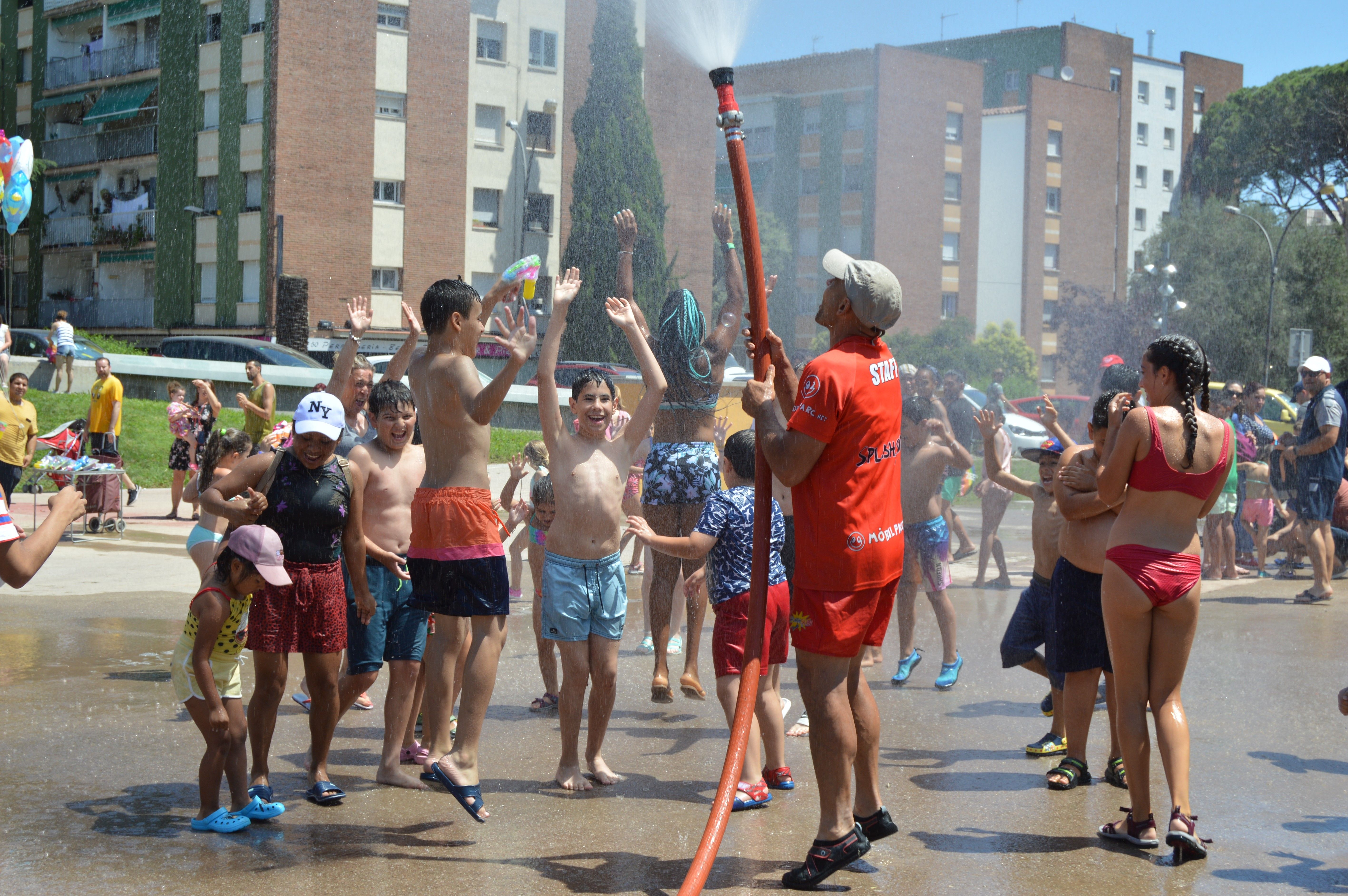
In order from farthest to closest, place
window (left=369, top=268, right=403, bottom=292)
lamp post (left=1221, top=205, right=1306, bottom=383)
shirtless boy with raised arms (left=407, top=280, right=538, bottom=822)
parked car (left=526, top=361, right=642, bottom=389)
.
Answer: window (left=369, top=268, right=403, bottom=292), lamp post (left=1221, top=205, right=1306, bottom=383), parked car (left=526, top=361, right=642, bottom=389), shirtless boy with raised arms (left=407, top=280, right=538, bottom=822)

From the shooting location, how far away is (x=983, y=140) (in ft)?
211

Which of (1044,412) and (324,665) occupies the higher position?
(1044,412)

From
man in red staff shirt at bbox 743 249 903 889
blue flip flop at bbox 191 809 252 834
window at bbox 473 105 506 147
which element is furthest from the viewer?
window at bbox 473 105 506 147

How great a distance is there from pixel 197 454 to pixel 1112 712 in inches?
460

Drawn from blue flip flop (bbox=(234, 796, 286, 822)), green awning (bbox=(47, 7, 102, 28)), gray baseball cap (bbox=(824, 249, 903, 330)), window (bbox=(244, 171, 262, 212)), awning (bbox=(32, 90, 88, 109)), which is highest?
green awning (bbox=(47, 7, 102, 28))

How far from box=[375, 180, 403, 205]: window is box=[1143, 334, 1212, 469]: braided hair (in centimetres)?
3898

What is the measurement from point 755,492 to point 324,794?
6.88 feet

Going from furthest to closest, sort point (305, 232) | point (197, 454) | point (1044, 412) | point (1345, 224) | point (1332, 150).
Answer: point (1332, 150)
point (1345, 224)
point (305, 232)
point (197, 454)
point (1044, 412)

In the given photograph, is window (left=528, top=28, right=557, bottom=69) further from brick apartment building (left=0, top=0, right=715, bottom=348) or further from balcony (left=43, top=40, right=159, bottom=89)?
balcony (left=43, top=40, right=159, bottom=89)

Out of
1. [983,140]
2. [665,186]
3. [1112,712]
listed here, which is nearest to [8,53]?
[665,186]

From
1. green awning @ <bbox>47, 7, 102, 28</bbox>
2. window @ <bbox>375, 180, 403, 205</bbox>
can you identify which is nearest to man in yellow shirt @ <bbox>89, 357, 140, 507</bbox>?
window @ <bbox>375, 180, 403, 205</bbox>

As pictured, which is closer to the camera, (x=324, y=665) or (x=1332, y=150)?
(x=324, y=665)

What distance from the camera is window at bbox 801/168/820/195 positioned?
2317 inches

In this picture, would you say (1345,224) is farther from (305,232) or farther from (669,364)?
(669,364)
